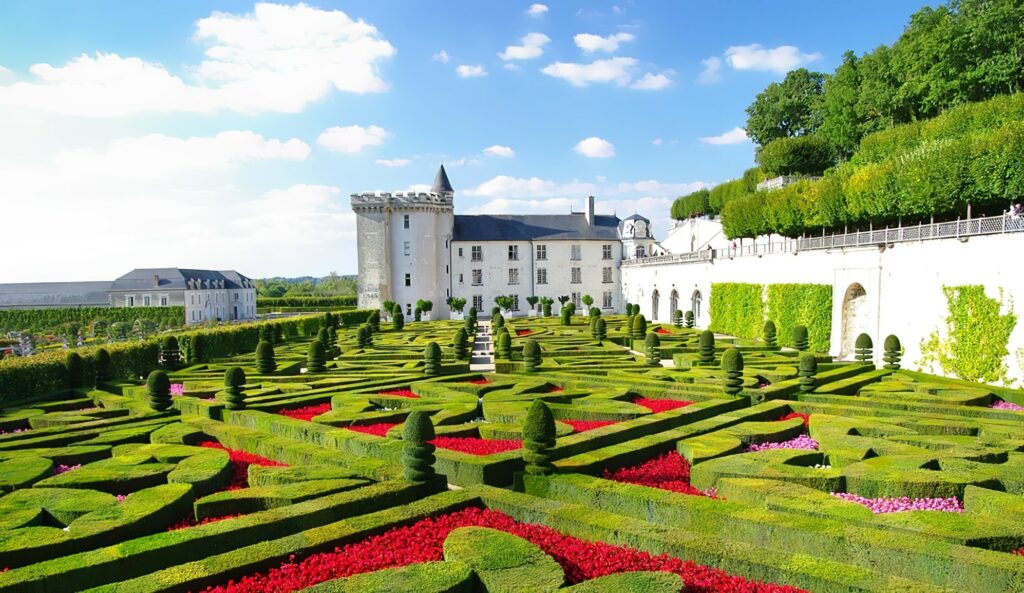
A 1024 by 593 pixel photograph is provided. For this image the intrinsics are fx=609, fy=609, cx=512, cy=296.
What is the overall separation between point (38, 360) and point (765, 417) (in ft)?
66.0

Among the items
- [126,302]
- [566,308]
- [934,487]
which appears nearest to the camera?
[934,487]

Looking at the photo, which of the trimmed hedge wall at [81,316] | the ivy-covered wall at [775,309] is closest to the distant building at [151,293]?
the trimmed hedge wall at [81,316]

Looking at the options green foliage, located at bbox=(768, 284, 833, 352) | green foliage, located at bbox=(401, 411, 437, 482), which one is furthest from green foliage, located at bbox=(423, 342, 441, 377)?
green foliage, located at bbox=(768, 284, 833, 352)

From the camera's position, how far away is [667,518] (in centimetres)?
814

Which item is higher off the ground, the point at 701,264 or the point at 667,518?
the point at 701,264

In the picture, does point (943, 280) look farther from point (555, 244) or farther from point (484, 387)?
point (555, 244)

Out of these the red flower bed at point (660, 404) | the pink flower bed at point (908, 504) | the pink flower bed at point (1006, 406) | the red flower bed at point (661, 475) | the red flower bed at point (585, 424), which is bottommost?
the pink flower bed at point (1006, 406)

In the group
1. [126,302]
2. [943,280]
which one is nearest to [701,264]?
[943,280]

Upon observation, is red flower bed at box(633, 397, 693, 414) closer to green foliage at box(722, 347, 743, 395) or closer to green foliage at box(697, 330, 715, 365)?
green foliage at box(722, 347, 743, 395)

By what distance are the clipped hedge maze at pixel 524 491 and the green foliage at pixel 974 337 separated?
4.56 meters

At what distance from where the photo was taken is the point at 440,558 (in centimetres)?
709

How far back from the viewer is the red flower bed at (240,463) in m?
9.94

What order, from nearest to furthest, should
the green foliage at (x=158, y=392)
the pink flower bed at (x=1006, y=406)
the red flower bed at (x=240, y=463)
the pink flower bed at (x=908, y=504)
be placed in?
1. the pink flower bed at (x=908, y=504)
2. the red flower bed at (x=240, y=463)
3. the green foliage at (x=158, y=392)
4. the pink flower bed at (x=1006, y=406)

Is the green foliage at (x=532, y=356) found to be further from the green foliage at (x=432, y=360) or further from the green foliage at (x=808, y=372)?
the green foliage at (x=808, y=372)
